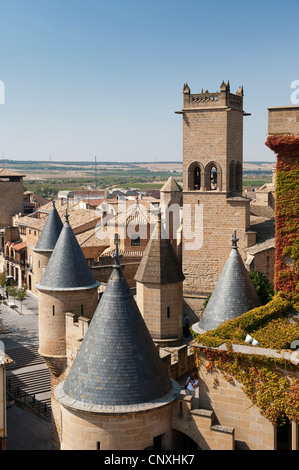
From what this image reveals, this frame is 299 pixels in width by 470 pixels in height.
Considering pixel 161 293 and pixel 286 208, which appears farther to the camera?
pixel 161 293

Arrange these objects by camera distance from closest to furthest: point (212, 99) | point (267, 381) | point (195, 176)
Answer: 1. point (267, 381)
2. point (212, 99)
3. point (195, 176)

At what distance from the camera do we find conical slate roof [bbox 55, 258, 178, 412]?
11.8m

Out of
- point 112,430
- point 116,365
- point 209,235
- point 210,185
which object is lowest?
point 112,430

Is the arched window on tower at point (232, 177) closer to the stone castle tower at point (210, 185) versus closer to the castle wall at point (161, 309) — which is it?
the stone castle tower at point (210, 185)

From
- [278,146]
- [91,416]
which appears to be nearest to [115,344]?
[91,416]

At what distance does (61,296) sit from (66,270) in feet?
2.97

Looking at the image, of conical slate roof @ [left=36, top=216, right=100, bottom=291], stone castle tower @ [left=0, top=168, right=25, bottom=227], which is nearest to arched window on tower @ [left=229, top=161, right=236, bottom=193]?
conical slate roof @ [left=36, top=216, right=100, bottom=291]

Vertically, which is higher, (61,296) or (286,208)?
(286,208)

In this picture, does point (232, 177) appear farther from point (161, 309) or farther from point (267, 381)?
point (267, 381)

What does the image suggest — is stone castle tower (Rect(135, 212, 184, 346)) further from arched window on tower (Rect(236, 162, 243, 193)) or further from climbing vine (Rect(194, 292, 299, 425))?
arched window on tower (Rect(236, 162, 243, 193))

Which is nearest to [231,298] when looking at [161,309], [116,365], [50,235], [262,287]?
[161,309]

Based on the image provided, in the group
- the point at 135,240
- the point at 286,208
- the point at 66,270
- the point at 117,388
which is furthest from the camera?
the point at 135,240

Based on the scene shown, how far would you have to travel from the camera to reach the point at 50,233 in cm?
2977
